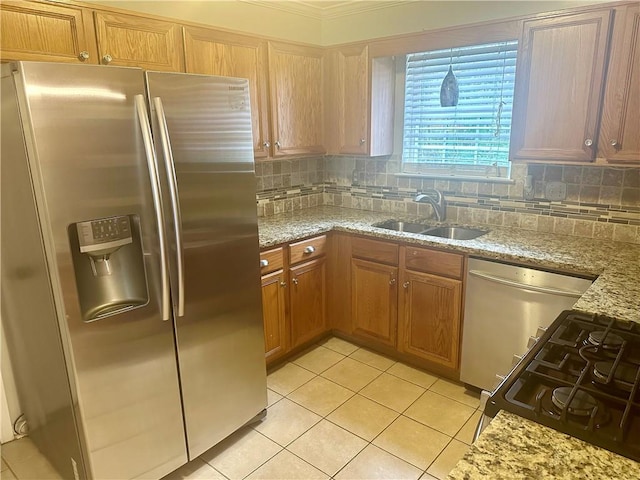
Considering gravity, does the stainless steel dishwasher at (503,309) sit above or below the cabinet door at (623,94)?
below

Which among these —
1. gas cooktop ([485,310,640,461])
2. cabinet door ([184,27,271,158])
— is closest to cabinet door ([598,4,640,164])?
gas cooktop ([485,310,640,461])

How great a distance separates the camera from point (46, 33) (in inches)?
72.7

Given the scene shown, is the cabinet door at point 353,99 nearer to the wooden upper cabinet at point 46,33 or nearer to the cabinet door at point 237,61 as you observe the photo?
the cabinet door at point 237,61

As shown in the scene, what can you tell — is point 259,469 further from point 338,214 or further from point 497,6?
point 497,6

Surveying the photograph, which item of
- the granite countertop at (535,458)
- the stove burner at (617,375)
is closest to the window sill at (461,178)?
the stove burner at (617,375)

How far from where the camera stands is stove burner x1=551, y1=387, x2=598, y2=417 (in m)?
0.96

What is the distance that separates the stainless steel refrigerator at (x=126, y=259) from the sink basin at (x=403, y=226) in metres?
1.24

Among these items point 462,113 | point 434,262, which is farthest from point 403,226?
point 462,113

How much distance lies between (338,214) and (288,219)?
41cm

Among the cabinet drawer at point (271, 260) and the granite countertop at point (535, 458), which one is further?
the cabinet drawer at point (271, 260)

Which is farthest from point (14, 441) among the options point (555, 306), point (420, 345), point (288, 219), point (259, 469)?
point (555, 306)

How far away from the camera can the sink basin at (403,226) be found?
10.1ft

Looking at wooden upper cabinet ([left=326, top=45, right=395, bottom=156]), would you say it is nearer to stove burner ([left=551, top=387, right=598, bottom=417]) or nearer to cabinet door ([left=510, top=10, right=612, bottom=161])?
cabinet door ([left=510, top=10, right=612, bottom=161])

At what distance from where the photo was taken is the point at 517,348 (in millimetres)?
2334
